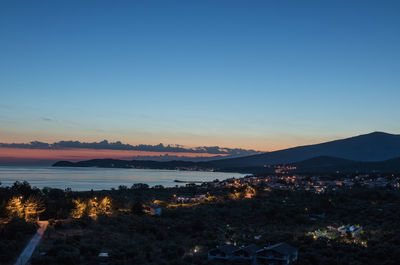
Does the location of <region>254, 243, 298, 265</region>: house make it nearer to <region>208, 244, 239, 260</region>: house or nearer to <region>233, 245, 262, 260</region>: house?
<region>233, 245, 262, 260</region>: house

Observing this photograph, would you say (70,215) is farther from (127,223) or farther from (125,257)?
(125,257)

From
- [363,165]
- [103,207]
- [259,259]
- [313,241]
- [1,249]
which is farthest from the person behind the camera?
[363,165]

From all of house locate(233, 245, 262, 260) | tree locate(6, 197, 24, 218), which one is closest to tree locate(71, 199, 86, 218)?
tree locate(6, 197, 24, 218)

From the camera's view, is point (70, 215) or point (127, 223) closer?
point (127, 223)

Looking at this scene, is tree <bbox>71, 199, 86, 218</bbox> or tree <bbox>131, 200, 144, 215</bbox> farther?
tree <bbox>131, 200, 144, 215</bbox>

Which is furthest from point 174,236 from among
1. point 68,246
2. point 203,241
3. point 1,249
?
point 1,249
